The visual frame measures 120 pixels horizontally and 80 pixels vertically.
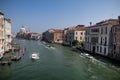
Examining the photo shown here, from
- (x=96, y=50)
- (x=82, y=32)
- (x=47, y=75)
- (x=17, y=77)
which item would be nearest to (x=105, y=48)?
(x=96, y=50)

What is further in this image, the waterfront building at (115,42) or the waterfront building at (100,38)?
the waterfront building at (100,38)

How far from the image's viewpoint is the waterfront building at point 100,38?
35344mm

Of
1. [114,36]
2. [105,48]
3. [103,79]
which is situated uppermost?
[114,36]

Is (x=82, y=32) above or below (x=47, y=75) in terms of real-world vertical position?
above

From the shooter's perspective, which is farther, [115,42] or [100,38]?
[100,38]

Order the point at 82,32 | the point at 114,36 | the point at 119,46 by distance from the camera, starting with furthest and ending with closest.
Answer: the point at 82,32, the point at 114,36, the point at 119,46

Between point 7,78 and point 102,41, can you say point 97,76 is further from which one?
point 102,41

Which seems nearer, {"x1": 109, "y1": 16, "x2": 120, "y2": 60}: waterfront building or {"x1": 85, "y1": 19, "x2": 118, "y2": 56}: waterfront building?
{"x1": 109, "y1": 16, "x2": 120, "y2": 60}: waterfront building

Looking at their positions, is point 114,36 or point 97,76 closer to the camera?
point 97,76

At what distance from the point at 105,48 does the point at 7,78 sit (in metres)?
22.8

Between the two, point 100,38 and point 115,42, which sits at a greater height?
point 100,38

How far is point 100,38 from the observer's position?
39.5m

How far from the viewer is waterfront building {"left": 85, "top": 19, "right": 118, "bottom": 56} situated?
116ft

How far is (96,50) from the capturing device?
1630 inches
